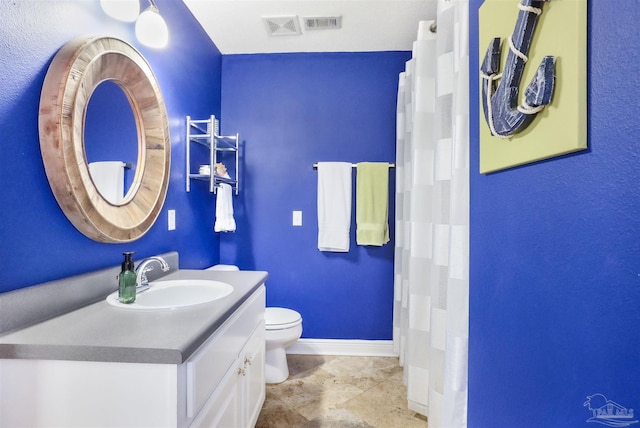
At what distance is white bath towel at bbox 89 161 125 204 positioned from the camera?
1.14 meters

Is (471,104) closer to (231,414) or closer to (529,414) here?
(529,414)

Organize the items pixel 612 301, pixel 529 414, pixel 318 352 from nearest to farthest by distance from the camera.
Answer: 1. pixel 612 301
2. pixel 529 414
3. pixel 318 352

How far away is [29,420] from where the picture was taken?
2.56 ft

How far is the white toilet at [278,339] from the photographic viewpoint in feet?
6.12

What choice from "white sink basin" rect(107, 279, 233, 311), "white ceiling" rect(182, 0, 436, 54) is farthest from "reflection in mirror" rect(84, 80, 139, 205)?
"white ceiling" rect(182, 0, 436, 54)

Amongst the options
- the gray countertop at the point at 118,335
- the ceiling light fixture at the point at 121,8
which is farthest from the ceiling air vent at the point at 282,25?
the gray countertop at the point at 118,335

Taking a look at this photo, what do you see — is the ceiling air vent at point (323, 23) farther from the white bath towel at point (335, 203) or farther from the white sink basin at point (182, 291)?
the white sink basin at point (182, 291)

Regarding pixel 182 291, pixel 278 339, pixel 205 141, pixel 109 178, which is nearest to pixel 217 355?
pixel 182 291

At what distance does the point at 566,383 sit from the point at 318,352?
6.65 feet

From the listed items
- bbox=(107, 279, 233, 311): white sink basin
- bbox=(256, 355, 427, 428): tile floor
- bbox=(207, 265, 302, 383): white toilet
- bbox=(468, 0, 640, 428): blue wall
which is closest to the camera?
bbox=(468, 0, 640, 428): blue wall

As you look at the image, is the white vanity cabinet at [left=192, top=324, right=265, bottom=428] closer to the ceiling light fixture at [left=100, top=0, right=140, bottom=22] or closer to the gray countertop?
the gray countertop

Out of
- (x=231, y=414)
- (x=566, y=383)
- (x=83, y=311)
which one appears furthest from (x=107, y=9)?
(x=566, y=383)

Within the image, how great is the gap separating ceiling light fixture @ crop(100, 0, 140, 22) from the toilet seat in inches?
64.5

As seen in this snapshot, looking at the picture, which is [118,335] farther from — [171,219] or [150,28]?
[150,28]
